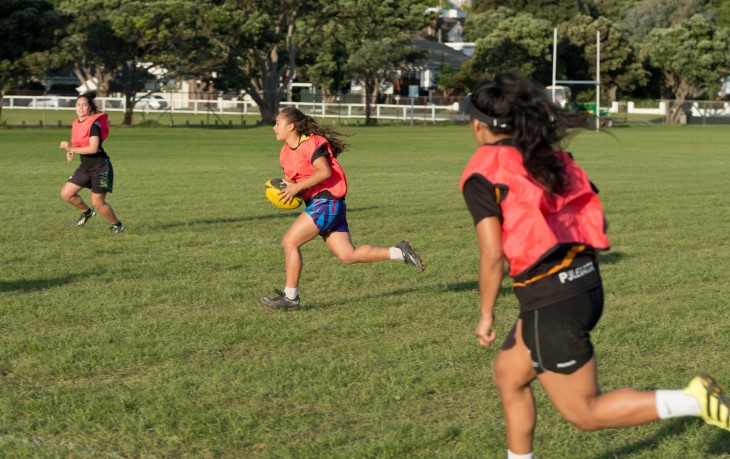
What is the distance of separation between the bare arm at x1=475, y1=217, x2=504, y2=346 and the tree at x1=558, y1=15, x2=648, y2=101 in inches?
2801

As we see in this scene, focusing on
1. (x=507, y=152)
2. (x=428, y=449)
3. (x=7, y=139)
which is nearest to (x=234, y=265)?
(x=428, y=449)

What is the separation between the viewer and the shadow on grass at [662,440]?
538cm

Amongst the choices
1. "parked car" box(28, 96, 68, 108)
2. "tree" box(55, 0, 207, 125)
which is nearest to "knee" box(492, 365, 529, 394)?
"tree" box(55, 0, 207, 125)

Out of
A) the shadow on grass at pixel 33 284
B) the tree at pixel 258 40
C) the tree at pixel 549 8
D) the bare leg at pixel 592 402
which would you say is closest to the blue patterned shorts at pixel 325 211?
the shadow on grass at pixel 33 284

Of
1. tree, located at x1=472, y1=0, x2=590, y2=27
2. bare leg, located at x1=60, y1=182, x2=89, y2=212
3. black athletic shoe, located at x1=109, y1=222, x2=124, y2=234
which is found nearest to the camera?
black athletic shoe, located at x1=109, y1=222, x2=124, y2=234

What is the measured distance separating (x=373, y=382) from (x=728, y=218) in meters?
11.2

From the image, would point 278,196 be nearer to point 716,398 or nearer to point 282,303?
point 282,303

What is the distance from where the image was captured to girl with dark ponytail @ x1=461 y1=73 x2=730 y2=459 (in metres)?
4.27

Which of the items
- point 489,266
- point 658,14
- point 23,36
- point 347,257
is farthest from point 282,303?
point 658,14

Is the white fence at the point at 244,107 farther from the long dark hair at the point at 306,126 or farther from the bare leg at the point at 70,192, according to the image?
the long dark hair at the point at 306,126

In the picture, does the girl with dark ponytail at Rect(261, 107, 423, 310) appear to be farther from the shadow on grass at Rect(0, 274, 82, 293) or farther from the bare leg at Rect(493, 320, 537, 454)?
the bare leg at Rect(493, 320, 537, 454)

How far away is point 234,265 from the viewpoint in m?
11.5

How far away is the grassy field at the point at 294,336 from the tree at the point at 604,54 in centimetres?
5786

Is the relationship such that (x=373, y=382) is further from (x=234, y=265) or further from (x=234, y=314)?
(x=234, y=265)
